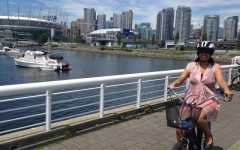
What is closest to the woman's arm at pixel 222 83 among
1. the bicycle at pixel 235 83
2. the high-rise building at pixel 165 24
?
the bicycle at pixel 235 83

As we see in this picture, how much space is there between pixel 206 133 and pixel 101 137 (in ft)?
6.93

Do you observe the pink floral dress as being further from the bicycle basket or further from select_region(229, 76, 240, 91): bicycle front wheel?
select_region(229, 76, 240, 91): bicycle front wheel

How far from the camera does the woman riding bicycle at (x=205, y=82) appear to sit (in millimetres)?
3459

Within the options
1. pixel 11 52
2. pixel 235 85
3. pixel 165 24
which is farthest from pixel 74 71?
pixel 165 24

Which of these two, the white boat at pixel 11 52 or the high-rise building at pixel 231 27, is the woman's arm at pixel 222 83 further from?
the high-rise building at pixel 231 27

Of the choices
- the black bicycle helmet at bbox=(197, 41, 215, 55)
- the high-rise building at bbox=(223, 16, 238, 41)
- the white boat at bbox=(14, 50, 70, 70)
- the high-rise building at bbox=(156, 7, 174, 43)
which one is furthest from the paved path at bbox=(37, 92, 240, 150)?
the high-rise building at bbox=(156, 7, 174, 43)

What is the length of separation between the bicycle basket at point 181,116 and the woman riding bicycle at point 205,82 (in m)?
0.10

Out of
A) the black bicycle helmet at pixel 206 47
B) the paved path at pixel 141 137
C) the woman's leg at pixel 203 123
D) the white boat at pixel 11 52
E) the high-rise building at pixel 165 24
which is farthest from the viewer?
the high-rise building at pixel 165 24

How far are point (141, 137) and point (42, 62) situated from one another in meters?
43.6

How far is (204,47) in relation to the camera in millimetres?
3562

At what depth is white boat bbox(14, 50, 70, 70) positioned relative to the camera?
44650 millimetres

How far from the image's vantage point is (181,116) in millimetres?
3400

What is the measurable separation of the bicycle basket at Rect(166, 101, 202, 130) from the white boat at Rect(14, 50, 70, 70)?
138 ft

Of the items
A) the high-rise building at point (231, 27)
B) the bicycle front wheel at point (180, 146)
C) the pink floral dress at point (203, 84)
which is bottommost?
the bicycle front wheel at point (180, 146)
